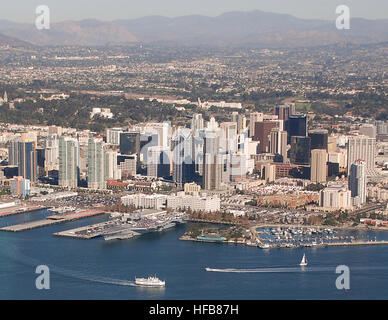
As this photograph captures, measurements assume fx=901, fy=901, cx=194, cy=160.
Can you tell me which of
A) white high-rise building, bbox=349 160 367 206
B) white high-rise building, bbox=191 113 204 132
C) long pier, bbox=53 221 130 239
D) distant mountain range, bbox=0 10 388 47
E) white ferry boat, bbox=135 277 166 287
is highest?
distant mountain range, bbox=0 10 388 47

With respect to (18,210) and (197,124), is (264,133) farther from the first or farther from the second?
(18,210)

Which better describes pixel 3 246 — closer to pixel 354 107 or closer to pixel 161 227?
pixel 161 227

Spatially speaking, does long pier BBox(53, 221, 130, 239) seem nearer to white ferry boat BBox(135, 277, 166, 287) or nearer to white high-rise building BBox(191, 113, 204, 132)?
white ferry boat BBox(135, 277, 166, 287)

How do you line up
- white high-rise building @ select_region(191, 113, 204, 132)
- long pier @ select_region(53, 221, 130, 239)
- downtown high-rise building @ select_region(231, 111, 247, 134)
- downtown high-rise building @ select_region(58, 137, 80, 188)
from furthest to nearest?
1. downtown high-rise building @ select_region(231, 111, 247, 134)
2. white high-rise building @ select_region(191, 113, 204, 132)
3. downtown high-rise building @ select_region(58, 137, 80, 188)
4. long pier @ select_region(53, 221, 130, 239)

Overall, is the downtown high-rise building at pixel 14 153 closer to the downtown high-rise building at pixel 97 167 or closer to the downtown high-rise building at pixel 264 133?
the downtown high-rise building at pixel 97 167

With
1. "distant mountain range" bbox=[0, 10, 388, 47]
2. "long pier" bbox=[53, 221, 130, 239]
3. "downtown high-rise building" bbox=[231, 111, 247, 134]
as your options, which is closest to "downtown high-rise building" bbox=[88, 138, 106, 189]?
"long pier" bbox=[53, 221, 130, 239]

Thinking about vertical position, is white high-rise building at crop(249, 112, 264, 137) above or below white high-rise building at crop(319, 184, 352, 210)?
above

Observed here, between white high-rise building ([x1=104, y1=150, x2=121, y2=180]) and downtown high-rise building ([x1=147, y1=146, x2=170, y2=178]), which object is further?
downtown high-rise building ([x1=147, y1=146, x2=170, y2=178])

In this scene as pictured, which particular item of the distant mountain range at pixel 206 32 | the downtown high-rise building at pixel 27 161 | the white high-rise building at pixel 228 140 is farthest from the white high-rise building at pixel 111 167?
the distant mountain range at pixel 206 32
